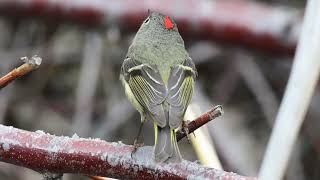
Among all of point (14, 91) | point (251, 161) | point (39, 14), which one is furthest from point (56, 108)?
point (251, 161)

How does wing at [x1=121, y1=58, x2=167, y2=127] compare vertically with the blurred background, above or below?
Answer: above

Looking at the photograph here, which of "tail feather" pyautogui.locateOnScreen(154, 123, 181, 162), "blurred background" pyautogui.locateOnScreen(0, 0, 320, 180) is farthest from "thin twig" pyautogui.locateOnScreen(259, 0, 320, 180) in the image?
"blurred background" pyautogui.locateOnScreen(0, 0, 320, 180)

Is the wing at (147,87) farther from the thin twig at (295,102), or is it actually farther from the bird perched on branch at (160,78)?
the thin twig at (295,102)

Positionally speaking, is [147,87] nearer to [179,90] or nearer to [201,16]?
[179,90]

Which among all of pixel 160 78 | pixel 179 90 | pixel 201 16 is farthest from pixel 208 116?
pixel 201 16

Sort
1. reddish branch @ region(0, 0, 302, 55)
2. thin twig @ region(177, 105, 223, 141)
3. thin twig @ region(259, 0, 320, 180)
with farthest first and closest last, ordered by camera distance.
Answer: reddish branch @ region(0, 0, 302, 55) → thin twig @ region(259, 0, 320, 180) → thin twig @ region(177, 105, 223, 141)

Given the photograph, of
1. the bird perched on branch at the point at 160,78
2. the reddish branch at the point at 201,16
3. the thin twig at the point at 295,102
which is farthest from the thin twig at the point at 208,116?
the reddish branch at the point at 201,16

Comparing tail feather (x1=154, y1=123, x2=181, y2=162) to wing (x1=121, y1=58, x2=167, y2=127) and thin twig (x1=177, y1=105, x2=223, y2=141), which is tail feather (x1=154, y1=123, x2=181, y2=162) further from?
thin twig (x1=177, y1=105, x2=223, y2=141)
